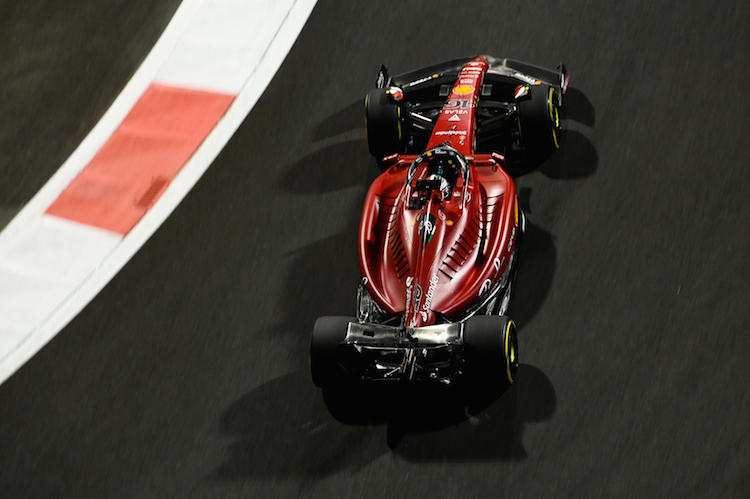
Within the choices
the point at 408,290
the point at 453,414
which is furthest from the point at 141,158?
the point at 453,414

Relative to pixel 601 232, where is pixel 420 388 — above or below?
below

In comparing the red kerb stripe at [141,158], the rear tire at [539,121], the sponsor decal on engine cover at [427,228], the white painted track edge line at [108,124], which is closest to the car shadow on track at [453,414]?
the sponsor decal on engine cover at [427,228]

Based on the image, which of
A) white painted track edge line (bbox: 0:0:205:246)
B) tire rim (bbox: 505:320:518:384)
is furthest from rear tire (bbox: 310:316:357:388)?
white painted track edge line (bbox: 0:0:205:246)

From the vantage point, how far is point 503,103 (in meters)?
6.99

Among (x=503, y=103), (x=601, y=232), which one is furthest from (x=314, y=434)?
(x=503, y=103)

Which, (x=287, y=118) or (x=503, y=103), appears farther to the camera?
(x=287, y=118)

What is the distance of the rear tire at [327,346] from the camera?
5293mm

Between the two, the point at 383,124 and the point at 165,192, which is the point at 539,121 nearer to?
the point at 383,124

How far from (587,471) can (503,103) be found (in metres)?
3.01

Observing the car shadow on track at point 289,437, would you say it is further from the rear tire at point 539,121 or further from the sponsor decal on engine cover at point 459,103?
the rear tire at point 539,121

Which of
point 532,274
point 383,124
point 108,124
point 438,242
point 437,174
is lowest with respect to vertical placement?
point 108,124

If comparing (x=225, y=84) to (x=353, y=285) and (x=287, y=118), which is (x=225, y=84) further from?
(x=353, y=285)

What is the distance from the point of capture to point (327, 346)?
530 cm

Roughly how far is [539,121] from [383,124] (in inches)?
46.4
